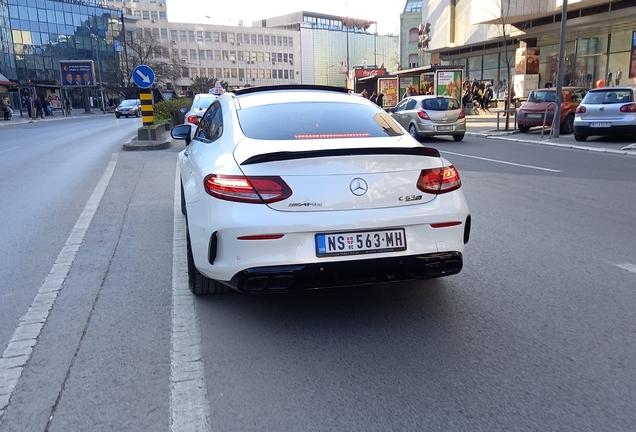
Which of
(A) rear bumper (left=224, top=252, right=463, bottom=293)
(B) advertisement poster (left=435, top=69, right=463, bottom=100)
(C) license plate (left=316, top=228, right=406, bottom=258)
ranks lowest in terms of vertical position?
(A) rear bumper (left=224, top=252, right=463, bottom=293)

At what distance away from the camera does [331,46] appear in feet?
449

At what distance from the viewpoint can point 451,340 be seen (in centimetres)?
344

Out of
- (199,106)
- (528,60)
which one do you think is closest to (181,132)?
(199,106)

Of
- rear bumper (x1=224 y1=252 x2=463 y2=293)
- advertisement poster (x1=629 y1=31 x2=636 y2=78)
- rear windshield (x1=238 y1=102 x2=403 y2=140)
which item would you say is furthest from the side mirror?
advertisement poster (x1=629 y1=31 x2=636 y2=78)

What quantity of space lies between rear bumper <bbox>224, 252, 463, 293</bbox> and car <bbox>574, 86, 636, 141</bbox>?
46.5ft

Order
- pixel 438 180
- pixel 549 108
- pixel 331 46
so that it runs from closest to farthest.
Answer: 1. pixel 438 180
2. pixel 549 108
3. pixel 331 46

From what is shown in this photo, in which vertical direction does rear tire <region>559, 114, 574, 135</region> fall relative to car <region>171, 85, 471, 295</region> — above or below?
below

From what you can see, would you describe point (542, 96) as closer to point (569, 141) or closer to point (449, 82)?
point (569, 141)

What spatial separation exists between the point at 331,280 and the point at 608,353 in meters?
1.68

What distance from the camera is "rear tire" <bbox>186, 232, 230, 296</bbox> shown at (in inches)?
161

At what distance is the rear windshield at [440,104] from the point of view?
1777cm

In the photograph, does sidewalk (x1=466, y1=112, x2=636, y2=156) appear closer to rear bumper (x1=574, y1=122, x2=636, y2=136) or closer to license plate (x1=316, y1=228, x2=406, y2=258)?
rear bumper (x1=574, y1=122, x2=636, y2=136)

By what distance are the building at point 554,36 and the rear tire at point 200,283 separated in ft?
68.7

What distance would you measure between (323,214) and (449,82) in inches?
1088
